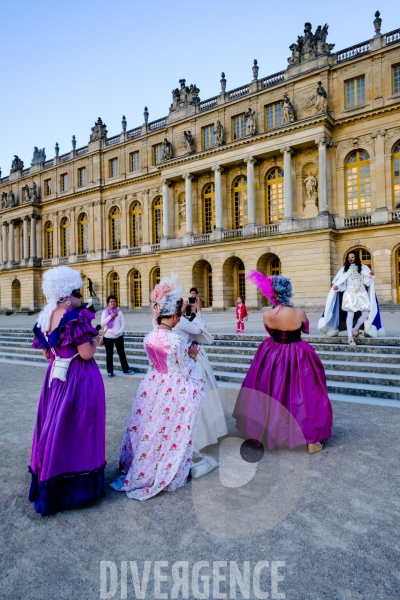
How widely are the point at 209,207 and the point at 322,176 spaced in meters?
8.97

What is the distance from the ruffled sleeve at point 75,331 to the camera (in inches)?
115

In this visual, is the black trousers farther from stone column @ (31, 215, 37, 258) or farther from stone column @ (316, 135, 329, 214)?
stone column @ (31, 215, 37, 258)

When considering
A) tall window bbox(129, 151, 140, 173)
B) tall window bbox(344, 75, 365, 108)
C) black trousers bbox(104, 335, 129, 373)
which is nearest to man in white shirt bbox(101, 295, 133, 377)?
black trousers bbox(104, 335, 129, 373)

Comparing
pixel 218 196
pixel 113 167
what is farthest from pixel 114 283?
pixel 218 196

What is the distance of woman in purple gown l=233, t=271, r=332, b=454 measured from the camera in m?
3.89

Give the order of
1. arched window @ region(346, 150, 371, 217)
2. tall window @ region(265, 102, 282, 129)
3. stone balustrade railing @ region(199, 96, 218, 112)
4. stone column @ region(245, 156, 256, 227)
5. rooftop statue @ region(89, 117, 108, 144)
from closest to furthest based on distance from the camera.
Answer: arched window @ region(346, 150, 371, 217), tall window @ region(265, 102, 282, 129), stone column @ region(245, 156, 256, 227), stone balustrade railing @ region(199, 96, 218, 112), rooftop statue @ region(89, 117, 108, 144)

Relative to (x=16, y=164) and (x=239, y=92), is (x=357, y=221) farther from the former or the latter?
(x=16, y=164)

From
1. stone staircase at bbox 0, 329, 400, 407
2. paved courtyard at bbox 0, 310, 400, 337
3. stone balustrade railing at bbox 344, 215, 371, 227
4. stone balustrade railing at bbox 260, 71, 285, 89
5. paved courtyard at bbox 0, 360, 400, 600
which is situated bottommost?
paved courtyard at bbox 0, 360, 400, 600

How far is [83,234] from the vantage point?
36.6 meters

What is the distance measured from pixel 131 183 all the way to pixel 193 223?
8008 millimetres

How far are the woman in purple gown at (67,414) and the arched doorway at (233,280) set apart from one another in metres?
23.1

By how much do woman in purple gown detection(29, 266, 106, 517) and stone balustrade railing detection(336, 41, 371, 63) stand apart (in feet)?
86.2

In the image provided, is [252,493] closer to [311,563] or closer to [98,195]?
[311,563]

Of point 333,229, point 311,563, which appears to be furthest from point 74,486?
point 333,229
